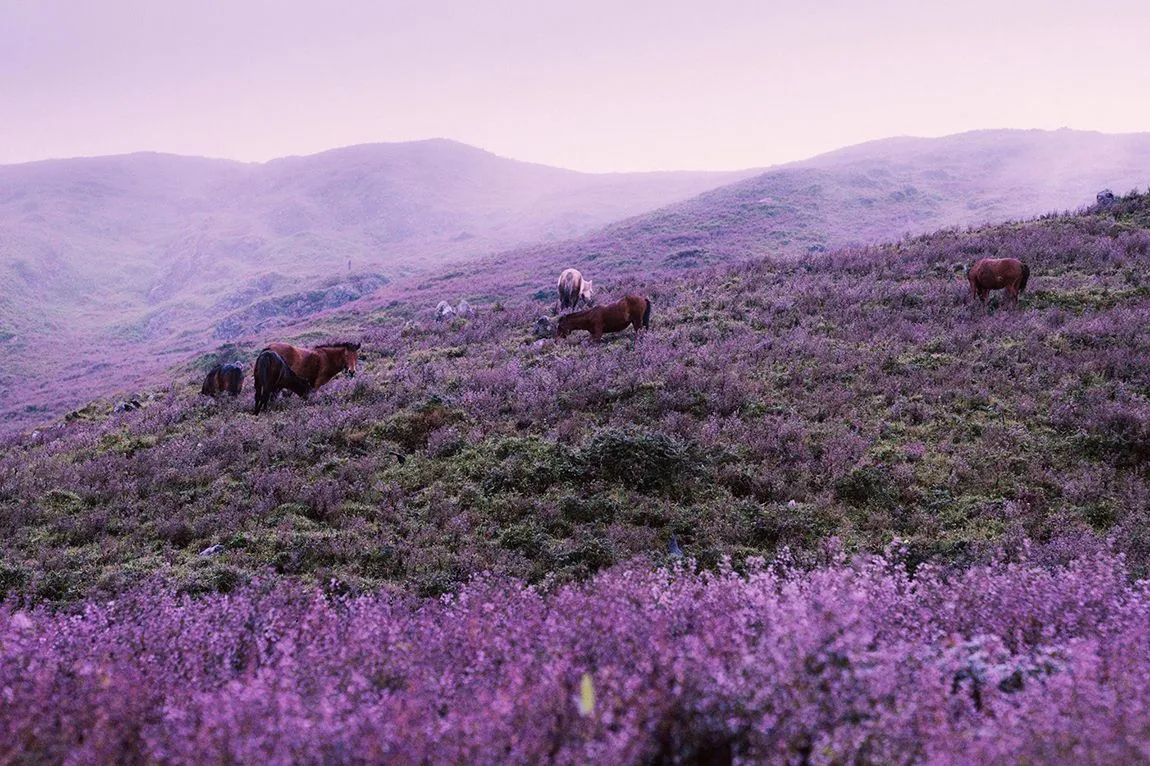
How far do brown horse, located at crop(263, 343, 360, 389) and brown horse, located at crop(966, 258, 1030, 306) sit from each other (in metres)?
13.7

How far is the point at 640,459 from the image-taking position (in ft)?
26.7

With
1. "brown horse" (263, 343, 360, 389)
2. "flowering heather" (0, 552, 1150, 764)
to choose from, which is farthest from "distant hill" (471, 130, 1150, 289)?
"flowering heather" (0, 552, 1150, 764)

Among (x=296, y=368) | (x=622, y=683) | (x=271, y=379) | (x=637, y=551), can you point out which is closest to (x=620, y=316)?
(x=296, y=368)

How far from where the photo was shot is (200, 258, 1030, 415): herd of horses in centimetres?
1284

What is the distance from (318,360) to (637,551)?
9548 mm

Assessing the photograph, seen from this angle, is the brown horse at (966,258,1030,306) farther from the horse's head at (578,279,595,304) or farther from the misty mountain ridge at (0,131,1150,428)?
the misty mountain ridge at (0,131,1150,428)

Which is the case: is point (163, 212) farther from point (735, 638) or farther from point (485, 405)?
point (735, 638)

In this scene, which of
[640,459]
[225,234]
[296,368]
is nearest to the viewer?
[640,459]

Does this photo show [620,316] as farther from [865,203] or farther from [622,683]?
[865,203]

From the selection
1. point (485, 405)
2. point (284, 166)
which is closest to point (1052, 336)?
point (485, 405)

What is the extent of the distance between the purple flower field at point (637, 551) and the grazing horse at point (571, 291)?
17.2 ft

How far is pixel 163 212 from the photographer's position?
115m

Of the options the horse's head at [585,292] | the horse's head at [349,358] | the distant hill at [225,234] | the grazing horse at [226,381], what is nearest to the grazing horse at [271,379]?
the horse's head at [349,358]

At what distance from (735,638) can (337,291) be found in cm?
5526
